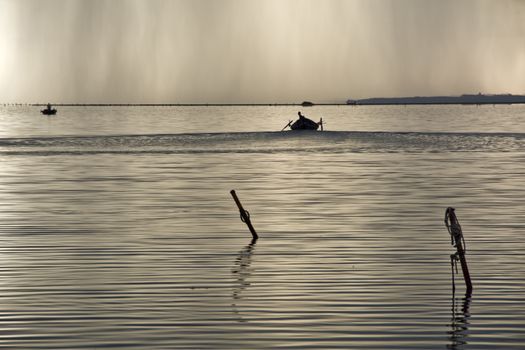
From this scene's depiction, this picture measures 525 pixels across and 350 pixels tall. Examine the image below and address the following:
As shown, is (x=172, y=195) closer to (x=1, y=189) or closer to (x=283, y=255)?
(x=1, y=189)

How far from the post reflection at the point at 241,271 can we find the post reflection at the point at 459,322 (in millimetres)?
3843

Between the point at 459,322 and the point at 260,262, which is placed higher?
the point at 459,322

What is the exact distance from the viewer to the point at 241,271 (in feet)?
90.4

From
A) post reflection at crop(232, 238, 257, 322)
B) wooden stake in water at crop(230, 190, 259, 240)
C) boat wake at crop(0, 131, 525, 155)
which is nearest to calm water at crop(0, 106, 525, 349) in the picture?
post reflection at crop(232, 238, 257, 322)

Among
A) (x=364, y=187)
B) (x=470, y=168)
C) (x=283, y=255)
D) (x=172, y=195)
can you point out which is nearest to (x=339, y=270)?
(x=283, y=255)

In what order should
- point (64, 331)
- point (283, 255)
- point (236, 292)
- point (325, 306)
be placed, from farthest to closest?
point (283, 255)
point (236, 292)
point (325, 306)
point (64, 331)

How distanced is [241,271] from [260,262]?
5.15ft

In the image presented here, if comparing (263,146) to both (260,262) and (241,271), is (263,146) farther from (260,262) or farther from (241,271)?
(241,271)

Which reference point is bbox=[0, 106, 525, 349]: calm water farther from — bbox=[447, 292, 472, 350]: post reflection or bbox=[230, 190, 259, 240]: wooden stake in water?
bbox=[230, 190, 259, 240]: wooden stake in water

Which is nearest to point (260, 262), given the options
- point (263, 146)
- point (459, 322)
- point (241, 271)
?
point (241, 271)

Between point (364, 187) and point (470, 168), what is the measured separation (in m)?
19.4

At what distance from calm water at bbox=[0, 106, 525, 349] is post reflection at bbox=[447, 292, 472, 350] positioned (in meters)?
0.06

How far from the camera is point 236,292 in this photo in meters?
24.4

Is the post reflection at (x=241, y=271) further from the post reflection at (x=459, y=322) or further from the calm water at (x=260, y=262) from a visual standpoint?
the post reflection at (x=459, y=322)
